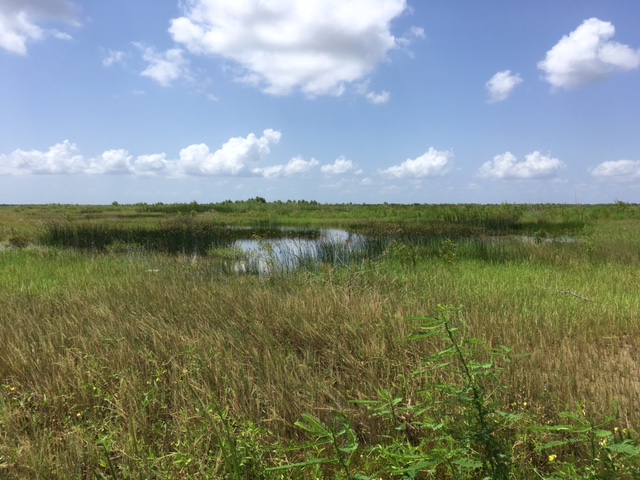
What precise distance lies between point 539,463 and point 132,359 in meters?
3.57

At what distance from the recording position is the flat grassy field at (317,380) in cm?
234

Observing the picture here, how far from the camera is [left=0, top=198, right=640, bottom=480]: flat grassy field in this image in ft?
7.68

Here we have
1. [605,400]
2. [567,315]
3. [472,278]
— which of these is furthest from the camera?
[472,278]

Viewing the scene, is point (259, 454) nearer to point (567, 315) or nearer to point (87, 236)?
point (567, 315)

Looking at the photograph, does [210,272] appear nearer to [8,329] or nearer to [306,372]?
[8,329]

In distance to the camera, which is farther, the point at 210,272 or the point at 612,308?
the point at 210,272

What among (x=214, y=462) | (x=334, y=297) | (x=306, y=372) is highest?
(x=334, y=297)

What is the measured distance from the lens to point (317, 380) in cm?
332

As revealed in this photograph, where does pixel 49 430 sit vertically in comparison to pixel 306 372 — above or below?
below

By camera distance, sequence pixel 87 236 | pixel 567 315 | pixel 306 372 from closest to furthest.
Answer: pixel 306 372 < pixel 567 315 < pixel 87 236

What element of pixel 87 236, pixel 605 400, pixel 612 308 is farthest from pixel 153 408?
pixel 87 236

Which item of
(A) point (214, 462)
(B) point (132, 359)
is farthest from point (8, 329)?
(A) point (214, 462)

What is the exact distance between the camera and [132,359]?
3.86m

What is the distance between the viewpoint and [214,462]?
2703 mm
